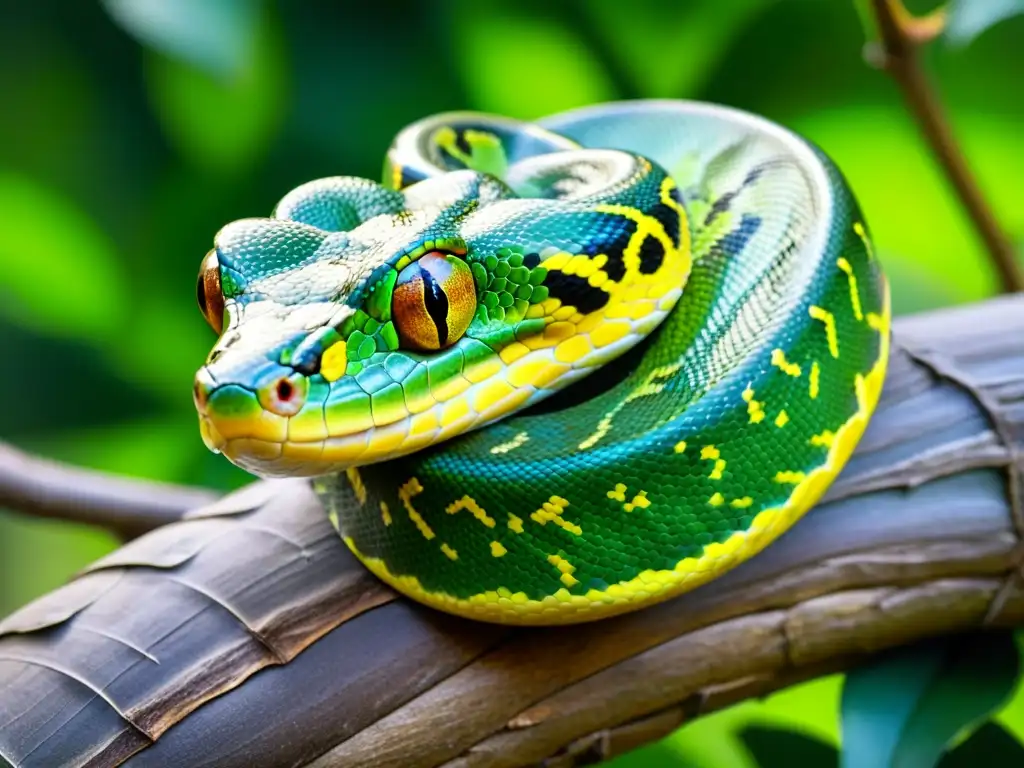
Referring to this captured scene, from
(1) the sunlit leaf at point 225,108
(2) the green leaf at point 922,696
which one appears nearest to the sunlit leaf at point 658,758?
(2) the green leaf at point 922,696

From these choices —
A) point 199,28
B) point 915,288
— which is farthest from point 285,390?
point 915,288

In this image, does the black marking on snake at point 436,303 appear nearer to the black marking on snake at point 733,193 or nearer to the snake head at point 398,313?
the snake head at point 398,313

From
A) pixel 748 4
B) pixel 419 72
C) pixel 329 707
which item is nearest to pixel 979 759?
pixel 329 707

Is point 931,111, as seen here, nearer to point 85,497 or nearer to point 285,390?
point 285,390

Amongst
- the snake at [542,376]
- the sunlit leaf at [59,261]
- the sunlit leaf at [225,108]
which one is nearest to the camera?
the snake at [542,376]

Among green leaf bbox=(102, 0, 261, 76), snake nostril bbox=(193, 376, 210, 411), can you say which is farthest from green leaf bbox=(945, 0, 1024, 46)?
green leaf bbox=(102, 0, 261, 76)

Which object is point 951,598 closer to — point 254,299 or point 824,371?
point 824,371
